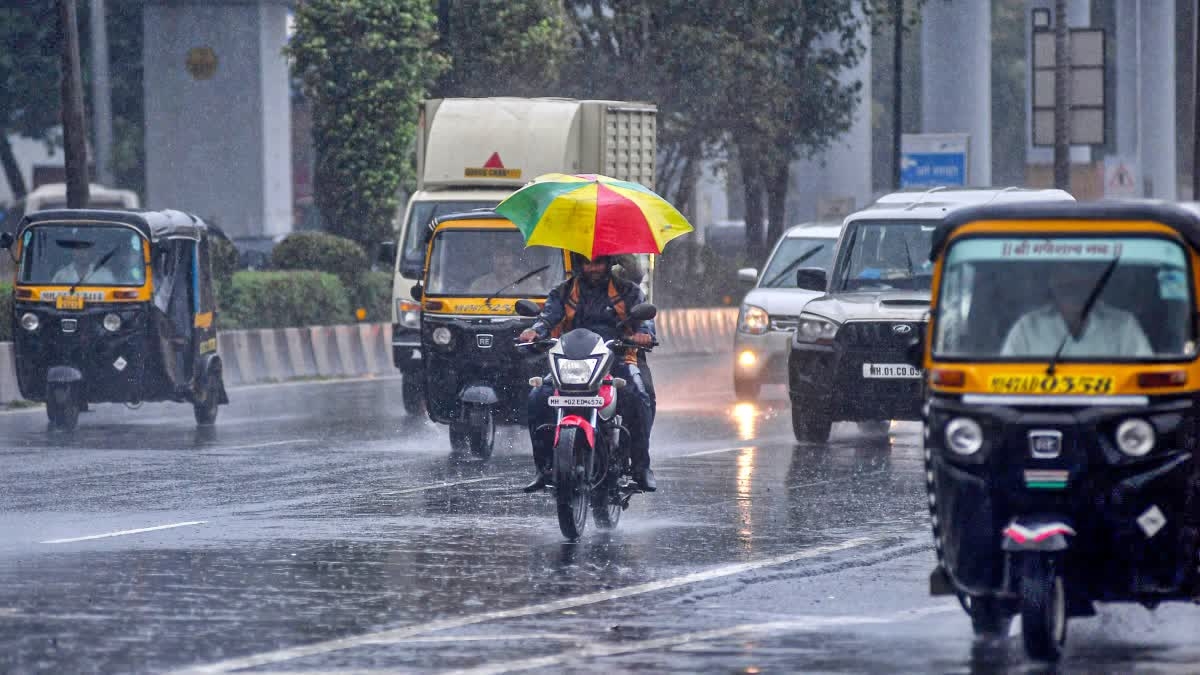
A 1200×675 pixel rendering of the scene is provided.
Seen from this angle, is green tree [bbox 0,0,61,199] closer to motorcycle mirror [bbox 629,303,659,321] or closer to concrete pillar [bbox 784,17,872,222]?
concrete pillar [bbox 784,17,872,222]

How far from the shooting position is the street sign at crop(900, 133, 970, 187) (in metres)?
44.2

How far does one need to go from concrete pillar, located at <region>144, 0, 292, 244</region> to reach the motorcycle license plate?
3814 cm

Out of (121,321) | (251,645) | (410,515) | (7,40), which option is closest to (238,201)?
(7,40)

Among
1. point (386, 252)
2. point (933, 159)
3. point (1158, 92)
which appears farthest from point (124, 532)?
point (1158, 92)

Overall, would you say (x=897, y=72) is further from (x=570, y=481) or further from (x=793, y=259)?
(x=570, y=481)

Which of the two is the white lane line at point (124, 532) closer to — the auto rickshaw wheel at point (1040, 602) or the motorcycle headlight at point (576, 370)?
the motorcycle headlight at point (576, 370)

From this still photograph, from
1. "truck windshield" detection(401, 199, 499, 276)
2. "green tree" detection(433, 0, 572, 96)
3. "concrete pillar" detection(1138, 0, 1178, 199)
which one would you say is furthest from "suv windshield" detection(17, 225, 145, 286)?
"concrete pillar" detection(1138, 0, 1178, 199)

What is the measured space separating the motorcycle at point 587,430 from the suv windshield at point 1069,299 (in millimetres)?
4082

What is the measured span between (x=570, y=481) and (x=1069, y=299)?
14.2 ft

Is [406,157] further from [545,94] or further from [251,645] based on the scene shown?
[251,645]

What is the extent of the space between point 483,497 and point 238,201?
36933 mm

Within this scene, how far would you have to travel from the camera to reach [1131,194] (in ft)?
156

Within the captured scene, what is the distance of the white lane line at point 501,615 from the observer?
30.1 ft

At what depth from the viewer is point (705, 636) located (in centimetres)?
987
